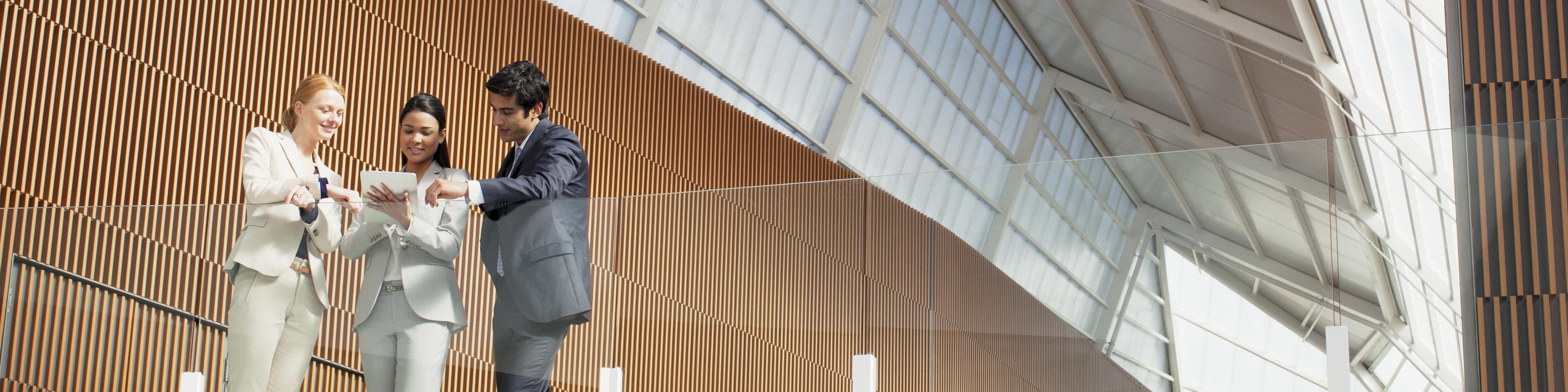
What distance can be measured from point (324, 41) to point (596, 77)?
10.8 ft

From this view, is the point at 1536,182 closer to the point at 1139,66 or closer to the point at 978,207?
the point at 978,207

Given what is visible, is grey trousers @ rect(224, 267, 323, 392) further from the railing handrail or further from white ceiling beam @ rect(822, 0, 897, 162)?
white ceiling beam @ rect(822, 0, 897, 162)

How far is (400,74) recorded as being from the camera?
10.7 m

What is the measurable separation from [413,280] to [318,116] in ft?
2.95

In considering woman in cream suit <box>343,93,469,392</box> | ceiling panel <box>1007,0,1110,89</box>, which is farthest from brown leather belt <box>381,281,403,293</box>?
ceiling panel <box>1007,0,1110,89</box>

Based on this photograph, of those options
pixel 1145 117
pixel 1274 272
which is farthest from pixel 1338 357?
pixel 1145 117

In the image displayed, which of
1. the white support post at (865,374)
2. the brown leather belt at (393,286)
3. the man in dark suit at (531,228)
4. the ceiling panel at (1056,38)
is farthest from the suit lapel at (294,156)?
the ceiling panel at (1056,38)

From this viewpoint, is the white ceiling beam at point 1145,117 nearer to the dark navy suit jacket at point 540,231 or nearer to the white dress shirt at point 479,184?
the dark navy suit jacket at point 540,231

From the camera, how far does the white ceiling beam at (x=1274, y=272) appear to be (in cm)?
544

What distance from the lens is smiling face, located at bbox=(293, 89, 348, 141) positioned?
5.79 meters

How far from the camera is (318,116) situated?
228 inches

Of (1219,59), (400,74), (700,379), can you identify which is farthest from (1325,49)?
(700,379)

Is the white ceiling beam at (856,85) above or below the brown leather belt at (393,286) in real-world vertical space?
above

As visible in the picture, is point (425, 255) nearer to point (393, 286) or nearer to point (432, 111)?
point (393, 286)
